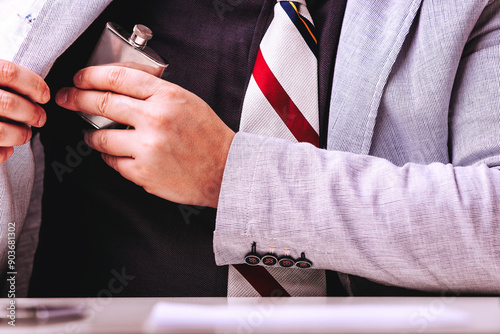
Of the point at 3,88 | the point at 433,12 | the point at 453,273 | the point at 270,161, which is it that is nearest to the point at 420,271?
the point at 453,273

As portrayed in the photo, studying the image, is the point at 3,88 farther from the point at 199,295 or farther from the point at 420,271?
the point at 420,271

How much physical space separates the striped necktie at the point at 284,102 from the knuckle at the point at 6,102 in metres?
0.27

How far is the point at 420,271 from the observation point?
0.41 m

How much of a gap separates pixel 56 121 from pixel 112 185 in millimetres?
135

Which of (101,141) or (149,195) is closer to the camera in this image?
(101,141)

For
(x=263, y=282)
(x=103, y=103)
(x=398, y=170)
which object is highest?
(x=103, y=103)

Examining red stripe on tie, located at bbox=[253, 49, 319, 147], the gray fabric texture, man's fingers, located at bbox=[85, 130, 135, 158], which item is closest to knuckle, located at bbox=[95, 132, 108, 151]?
man's fingers, located at bbox=[85, 130, 135, 158]

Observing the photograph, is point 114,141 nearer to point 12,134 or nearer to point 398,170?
point 12,134

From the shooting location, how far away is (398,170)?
1.41 ft

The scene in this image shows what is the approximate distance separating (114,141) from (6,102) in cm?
11

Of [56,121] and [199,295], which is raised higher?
[56,121]

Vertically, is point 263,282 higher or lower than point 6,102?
lower

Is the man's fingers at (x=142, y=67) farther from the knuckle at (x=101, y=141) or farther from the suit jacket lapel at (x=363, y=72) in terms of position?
the suit jacket lapel at (x=363, y=72)

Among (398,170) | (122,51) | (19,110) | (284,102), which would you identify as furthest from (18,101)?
(398,170)
